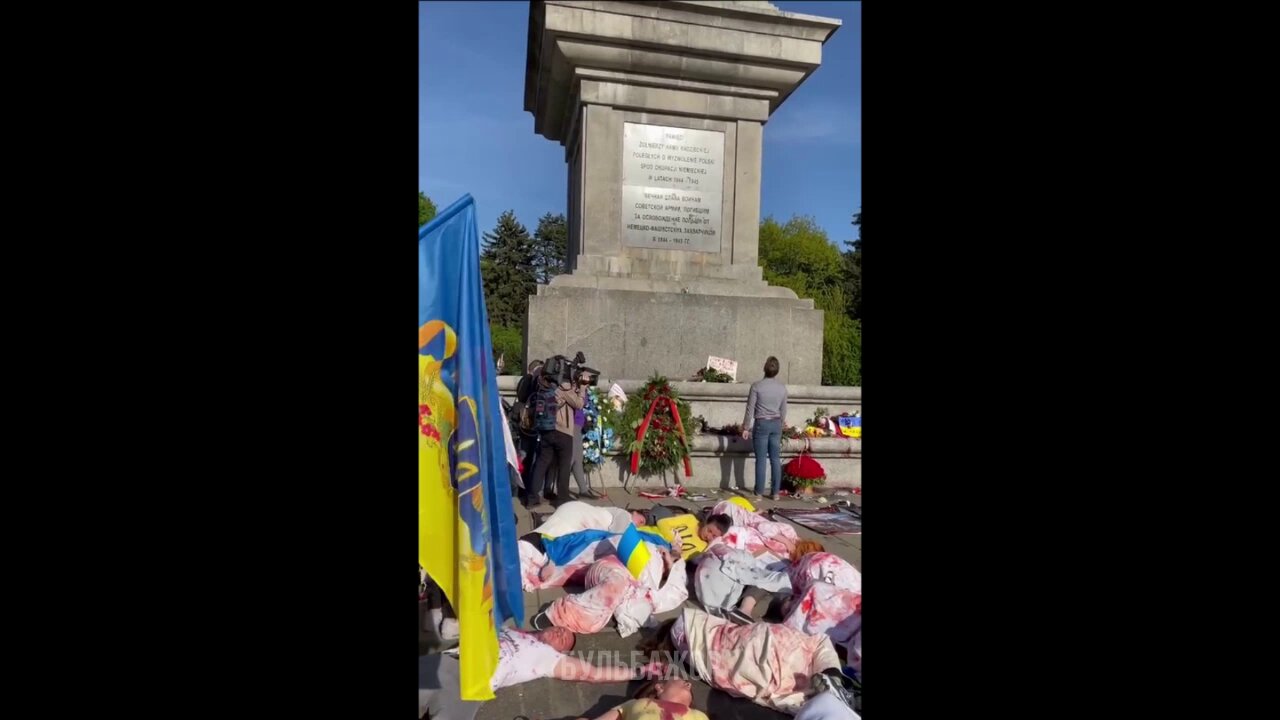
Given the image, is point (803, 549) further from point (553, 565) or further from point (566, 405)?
point (566, 405)

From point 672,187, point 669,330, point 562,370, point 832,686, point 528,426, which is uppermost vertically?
point 672,187

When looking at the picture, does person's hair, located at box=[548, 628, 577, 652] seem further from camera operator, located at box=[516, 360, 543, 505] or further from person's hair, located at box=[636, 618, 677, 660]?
camera operator, located at box=[516, 360, 543, 505]

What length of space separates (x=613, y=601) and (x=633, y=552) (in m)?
0.57

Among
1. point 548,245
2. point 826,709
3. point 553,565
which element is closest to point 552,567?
point 553,565

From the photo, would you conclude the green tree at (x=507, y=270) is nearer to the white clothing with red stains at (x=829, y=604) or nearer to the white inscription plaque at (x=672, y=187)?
the white inscription plaque at (x=672, y=187)

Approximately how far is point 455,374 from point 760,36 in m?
9.33

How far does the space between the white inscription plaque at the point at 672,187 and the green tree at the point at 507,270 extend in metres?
35.1

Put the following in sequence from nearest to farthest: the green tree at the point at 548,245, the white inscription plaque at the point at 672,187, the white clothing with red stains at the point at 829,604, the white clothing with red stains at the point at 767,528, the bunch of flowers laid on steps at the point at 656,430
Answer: the white clothing with red stains at the point at 829,604 < the white clothing with red stains at the point at 767,528 < the bunch of flowers laid on steps at the point at 656,430 < the white inscription plaque at the point at 672,187 < the green tree at the point at 548,245

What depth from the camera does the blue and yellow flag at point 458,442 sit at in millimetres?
2049

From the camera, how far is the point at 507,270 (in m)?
50.4

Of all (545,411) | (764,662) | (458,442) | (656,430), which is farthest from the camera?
(656,430)

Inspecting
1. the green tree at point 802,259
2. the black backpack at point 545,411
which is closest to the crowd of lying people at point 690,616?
the black backpack at point 545,411
